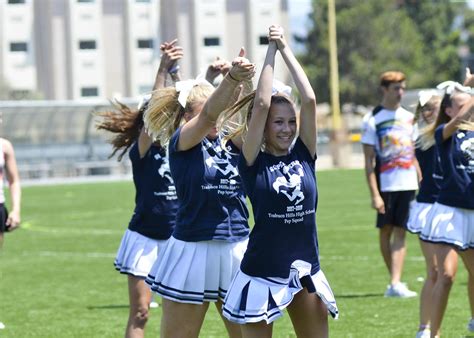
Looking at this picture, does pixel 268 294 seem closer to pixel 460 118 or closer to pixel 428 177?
pixel 460 118

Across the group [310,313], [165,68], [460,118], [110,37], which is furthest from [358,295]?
[110,37]

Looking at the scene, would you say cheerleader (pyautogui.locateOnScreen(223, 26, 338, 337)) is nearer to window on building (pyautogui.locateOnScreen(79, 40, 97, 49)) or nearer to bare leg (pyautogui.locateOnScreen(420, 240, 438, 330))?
bare leg (pyautogui.locateOnScreen(420, 240, 438, 330))

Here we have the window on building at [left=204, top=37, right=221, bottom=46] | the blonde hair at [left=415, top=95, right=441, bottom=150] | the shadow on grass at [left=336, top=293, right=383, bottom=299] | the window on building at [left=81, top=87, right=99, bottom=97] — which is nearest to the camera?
the blonde hair at [left=415, top=95, right=441, bottom=150]

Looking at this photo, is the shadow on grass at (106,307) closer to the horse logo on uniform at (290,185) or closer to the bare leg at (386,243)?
the bare leg at (386,243)

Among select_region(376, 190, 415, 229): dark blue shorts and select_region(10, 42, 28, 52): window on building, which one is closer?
select_region(376, 190, 415, 229): dark blue shorts

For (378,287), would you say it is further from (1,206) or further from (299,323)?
(299,323)

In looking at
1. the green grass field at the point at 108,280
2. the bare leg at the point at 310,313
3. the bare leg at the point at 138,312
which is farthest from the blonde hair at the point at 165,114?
the green grass field at the point at 108,280

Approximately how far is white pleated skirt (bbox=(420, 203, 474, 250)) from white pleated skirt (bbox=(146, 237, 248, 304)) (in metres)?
2.21

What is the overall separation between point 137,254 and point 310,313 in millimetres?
2350

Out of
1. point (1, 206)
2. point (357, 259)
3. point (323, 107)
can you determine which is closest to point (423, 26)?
point (323, 107)

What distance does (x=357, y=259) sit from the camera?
605 inches

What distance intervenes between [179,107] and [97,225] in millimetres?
15172

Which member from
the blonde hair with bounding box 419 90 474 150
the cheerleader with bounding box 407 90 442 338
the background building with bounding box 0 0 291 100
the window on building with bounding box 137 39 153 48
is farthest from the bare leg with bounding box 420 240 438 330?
the window on building with bounding box 137 39 153 48

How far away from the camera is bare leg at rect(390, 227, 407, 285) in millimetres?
11977
